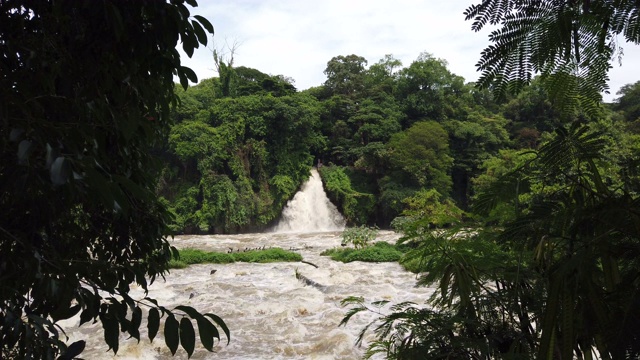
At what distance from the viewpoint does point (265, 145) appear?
23.6 meters

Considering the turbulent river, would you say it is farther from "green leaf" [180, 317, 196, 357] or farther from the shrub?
"green leaf" [180, 317, 196, 357]

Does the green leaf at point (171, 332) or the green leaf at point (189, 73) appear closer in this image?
the green leaf at point (171, 332)

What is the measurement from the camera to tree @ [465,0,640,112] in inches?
62.3

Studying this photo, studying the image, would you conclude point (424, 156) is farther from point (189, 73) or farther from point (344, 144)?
point (189, 73)

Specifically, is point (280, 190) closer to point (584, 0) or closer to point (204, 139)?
point (204, 139)

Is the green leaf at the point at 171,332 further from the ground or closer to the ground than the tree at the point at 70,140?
closer to the ground

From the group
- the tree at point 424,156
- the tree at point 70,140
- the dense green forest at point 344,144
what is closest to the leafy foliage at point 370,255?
the dense green forest at point 344,144

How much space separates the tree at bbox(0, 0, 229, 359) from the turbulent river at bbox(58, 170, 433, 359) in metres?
3.13

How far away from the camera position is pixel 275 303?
8125 mm

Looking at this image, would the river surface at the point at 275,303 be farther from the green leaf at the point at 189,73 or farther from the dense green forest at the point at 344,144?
the dense green forest at the point at 344,144

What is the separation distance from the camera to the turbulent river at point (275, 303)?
5.89 metres

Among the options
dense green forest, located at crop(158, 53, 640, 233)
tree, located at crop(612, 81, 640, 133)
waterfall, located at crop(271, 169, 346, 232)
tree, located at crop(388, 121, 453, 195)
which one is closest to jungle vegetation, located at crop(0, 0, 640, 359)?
dense green forest, located at crop(158, 53, 640, 233)

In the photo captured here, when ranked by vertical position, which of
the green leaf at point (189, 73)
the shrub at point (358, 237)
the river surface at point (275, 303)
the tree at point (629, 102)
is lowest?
the river surface at point (275, 303)

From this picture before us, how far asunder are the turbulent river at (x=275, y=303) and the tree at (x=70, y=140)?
3.13 meters
